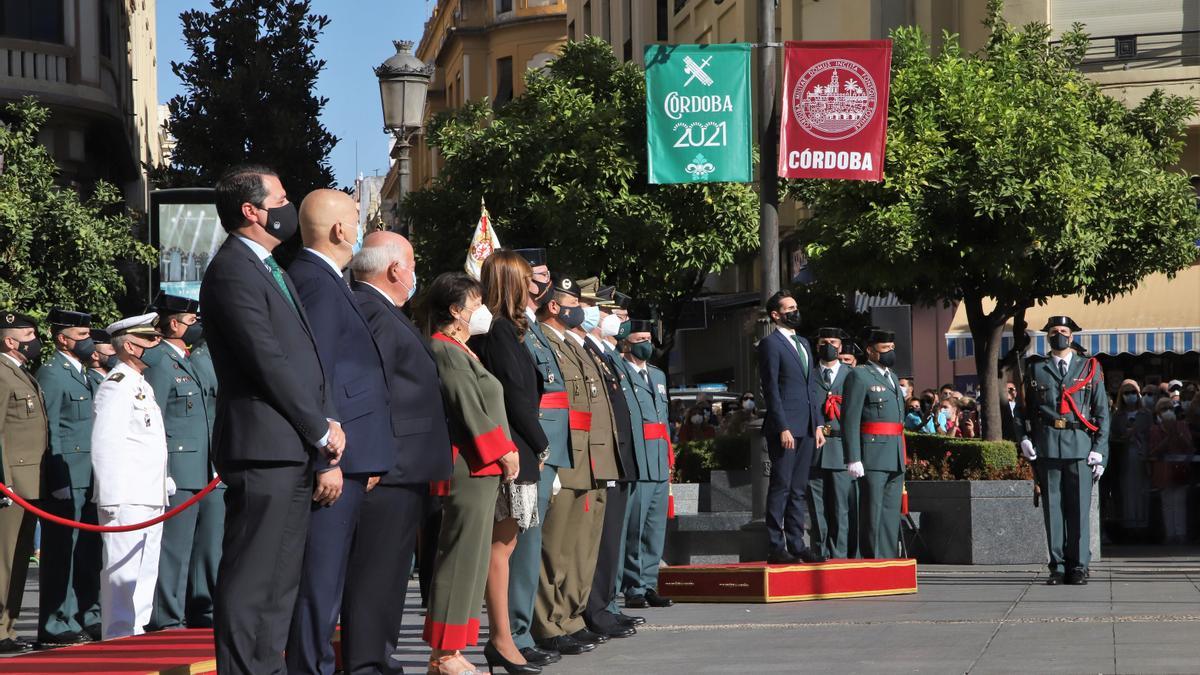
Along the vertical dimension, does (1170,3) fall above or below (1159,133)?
above

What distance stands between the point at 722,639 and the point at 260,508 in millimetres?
4613

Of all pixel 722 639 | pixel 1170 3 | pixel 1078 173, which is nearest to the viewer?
pixel 722 639

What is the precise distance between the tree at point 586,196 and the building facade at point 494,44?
99.2ft

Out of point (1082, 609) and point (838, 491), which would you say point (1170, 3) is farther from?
point (1082, 609)

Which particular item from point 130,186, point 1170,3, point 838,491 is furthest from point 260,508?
point 130,186

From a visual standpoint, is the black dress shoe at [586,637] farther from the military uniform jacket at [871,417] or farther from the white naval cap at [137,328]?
the military uniform jacket at [871,417]

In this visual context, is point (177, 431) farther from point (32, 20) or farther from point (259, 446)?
point (32, 20)

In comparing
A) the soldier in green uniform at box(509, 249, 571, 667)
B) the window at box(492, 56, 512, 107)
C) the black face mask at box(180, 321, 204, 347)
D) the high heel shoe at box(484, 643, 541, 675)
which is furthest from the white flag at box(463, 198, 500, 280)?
the window at box(492, 56, 512, 107)

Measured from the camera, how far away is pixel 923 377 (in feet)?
112

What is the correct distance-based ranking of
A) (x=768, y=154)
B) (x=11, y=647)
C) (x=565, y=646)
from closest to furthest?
1. (x=565, y=646)
2. (x=11, y=647)
3. (x=768, y=154)

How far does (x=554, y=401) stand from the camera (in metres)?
9.53

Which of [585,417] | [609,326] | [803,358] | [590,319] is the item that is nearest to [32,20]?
[803,358]

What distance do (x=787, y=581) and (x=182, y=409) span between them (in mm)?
4250

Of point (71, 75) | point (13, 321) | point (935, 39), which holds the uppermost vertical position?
point (935, 39)
